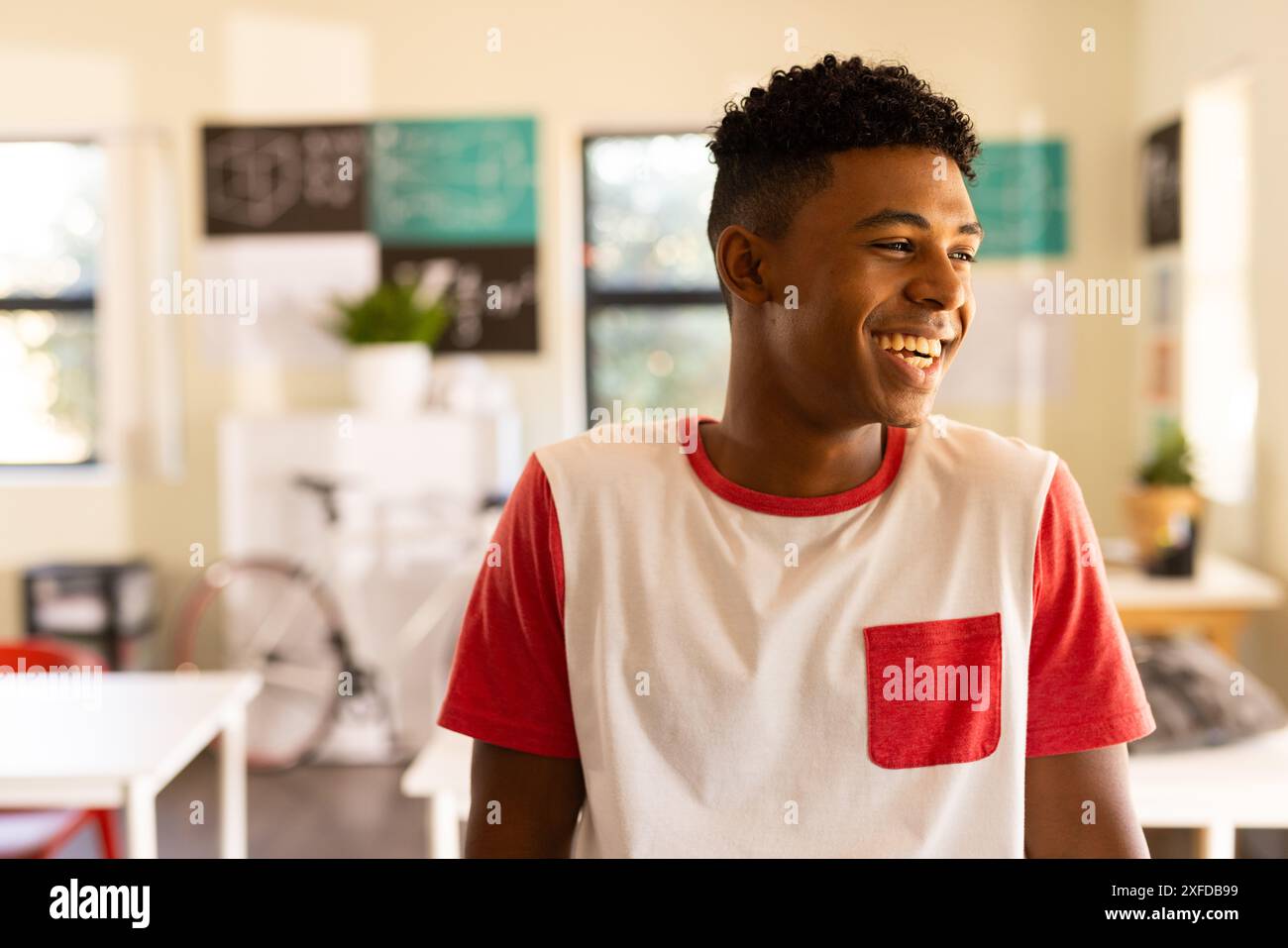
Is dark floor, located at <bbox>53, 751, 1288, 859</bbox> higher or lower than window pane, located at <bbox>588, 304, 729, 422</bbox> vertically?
lower

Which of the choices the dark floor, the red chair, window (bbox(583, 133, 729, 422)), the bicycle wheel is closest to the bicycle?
the bicycle wheel

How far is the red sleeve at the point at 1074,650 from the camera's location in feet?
2.74

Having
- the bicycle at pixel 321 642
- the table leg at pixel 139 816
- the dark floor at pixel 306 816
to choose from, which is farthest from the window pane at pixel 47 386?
the table leg at pixel 139 816

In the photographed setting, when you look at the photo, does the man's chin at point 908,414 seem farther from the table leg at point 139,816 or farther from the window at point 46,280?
the window at point 46,280

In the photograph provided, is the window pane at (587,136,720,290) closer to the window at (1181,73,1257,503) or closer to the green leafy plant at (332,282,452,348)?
the green leafy plant at (332,282,452,348)

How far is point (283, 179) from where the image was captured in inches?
164

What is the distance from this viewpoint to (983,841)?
83 cm

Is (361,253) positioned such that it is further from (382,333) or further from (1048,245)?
(1048,245)

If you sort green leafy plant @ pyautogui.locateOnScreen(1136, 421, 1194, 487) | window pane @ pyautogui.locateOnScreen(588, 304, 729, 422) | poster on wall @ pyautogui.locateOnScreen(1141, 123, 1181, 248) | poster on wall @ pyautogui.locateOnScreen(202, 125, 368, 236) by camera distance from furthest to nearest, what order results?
window pane @ pyautogui.locateOnScreen(588, 304, 729, 422) < poster on wall @ pyautogui.locateOnScreen(202, 125, 368, 236) < poster on wall @ pyautogui.locateOnScreen(1141, 123, 1181, 248) < green leafy plant @ pyautogui.locateOnScreen(1136, 421, 1194, 487)

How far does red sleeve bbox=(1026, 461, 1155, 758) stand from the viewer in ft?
2.74

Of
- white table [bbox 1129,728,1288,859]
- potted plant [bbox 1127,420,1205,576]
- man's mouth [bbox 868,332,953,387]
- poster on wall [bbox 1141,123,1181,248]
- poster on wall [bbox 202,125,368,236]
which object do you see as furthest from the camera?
poster on wall [bbox 202,125,368,236]

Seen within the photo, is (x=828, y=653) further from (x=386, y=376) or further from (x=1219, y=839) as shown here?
(x=386, y=376)

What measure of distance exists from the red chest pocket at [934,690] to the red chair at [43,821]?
179 cm

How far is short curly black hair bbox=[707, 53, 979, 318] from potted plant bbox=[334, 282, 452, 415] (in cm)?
312
